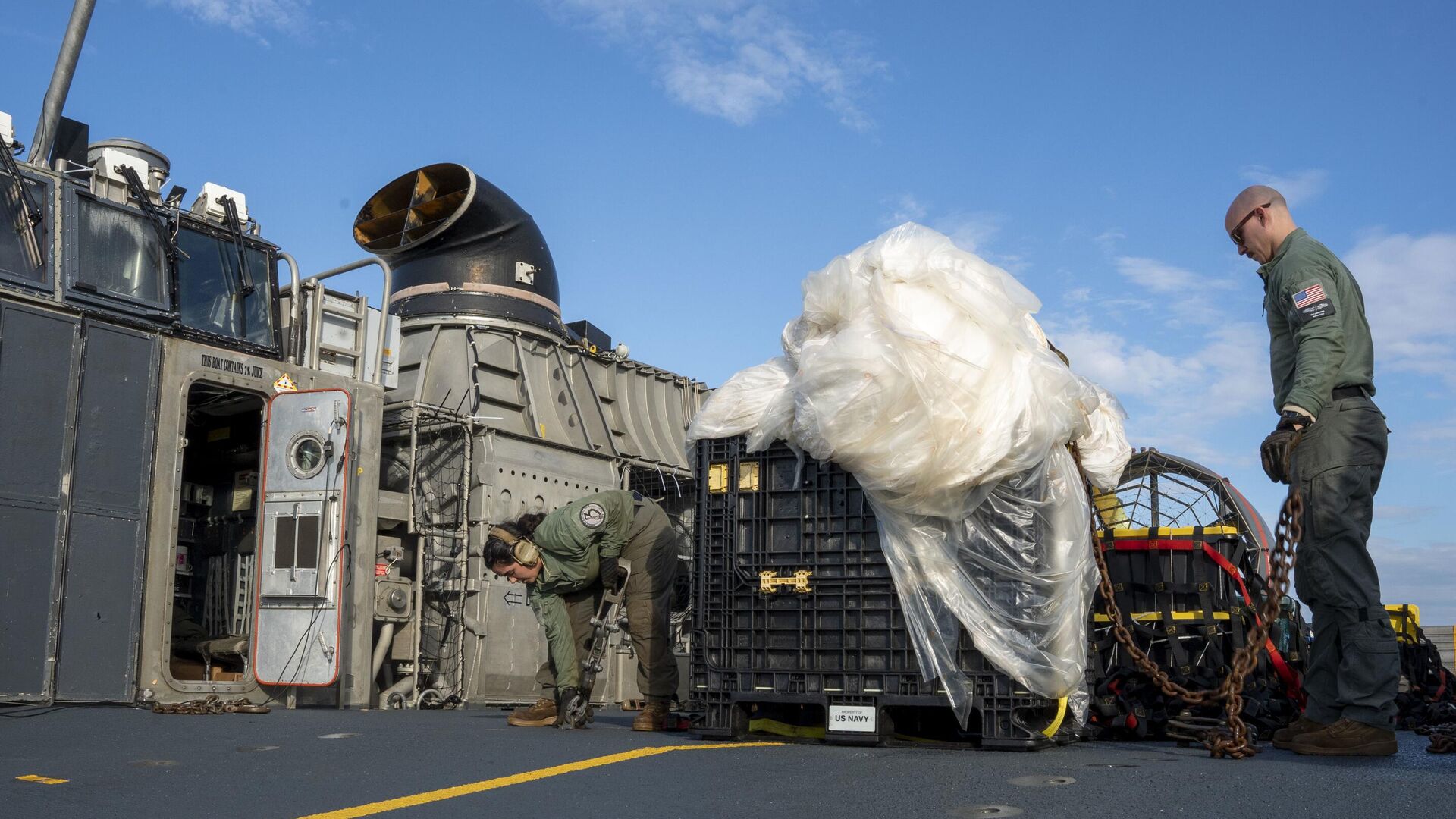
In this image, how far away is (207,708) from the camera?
7.44m

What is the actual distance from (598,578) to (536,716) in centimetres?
91

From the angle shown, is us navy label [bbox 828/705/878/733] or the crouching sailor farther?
the crouching sailor

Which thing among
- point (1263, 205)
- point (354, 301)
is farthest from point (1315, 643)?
point (354, 301)

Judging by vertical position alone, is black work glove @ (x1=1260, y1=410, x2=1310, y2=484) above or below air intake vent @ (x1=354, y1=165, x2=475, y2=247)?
below

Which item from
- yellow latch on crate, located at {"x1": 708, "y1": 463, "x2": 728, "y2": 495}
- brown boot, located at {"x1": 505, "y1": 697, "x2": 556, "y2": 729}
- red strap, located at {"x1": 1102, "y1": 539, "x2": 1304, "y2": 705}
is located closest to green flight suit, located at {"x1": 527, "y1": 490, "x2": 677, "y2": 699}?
brown boot, located at {"x1": 505, "y1": 697, "x2": 556, "y2": 729}

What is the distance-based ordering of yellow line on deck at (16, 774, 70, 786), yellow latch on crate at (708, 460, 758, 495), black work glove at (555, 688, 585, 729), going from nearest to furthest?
yellow line on deck at (16, 774, 70, 786) → yellow latch on crate at (708, 460, 758, 495) → black work glove at (555, 688, 585, 729)

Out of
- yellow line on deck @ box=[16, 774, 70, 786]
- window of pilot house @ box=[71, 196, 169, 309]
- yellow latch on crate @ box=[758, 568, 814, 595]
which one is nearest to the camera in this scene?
yellow line on deck @ box=[16, 774, 70, 786]

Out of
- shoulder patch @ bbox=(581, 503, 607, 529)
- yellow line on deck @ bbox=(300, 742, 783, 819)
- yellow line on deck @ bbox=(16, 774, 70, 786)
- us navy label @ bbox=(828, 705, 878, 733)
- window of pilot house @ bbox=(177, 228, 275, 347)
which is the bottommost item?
yellow line on deck @ bbox=(16, 774, 70, 786)

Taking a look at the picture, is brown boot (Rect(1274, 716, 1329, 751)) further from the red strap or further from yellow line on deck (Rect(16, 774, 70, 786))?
yellow line on deck (Rect(16, 774, 70, 786))

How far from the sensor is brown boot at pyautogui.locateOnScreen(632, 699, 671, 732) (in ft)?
22.7

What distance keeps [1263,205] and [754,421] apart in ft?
8.50

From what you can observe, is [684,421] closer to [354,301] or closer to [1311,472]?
[354,301]

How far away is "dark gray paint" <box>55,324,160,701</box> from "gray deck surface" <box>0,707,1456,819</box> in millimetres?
1504

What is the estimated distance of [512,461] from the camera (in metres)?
10.8
